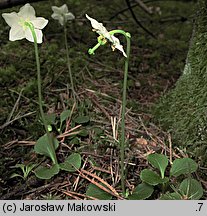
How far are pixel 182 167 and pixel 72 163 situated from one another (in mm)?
483

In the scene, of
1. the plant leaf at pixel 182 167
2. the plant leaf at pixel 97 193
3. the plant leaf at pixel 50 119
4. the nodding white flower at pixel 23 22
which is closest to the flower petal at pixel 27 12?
the nodding white flower at pixel 23 22

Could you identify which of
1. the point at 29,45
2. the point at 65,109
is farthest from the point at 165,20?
the point at 65,109

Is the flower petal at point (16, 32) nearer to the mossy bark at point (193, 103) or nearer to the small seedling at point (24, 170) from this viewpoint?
the small seedling at point (24, 170)

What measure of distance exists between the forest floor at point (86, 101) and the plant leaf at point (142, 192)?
65mm

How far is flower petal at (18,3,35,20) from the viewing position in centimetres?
161

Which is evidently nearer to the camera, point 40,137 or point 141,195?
point 141,195

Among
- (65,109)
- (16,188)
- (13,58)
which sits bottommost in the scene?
(16,188)

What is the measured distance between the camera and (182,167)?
1687 millimetres

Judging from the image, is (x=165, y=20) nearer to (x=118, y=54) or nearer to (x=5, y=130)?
(x=118, y=54)

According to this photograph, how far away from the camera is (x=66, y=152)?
6.20ft

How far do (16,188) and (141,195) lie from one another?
1.77ft

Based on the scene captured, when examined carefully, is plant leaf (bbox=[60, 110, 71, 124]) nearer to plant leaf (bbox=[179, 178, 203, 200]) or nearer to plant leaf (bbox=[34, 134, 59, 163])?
plant leaf (bbox=[34, 134, 59, 163])

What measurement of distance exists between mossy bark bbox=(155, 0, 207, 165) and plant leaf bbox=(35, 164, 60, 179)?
64 centimetres

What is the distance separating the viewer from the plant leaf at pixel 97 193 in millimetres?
1600
